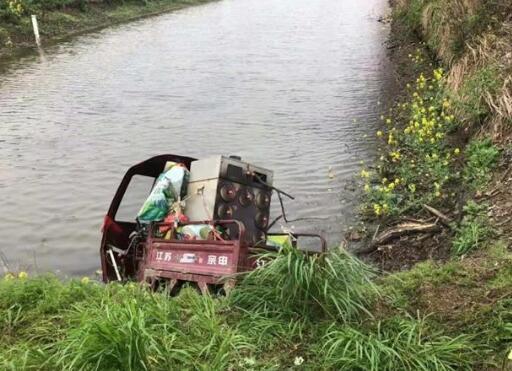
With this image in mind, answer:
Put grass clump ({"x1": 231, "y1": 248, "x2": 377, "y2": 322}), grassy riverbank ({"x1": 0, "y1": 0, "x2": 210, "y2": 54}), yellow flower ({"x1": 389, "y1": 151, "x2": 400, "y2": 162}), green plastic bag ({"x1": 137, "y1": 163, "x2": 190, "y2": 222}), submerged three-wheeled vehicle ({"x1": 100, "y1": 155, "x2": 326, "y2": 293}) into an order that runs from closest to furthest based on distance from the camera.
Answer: grass clump ({"x1": 231, "y1": 248, "x2": 377, "y2": 322}) < submerged three-wheeled vehicle ({"x1": 100, "y1": 155, "x2": 326, "y2": 293}) < green plastic bag ({"x1": 137, "y1": 163, "x2": 190, "y2": 222}) < yellow flower ({"x1": 389, "y1": 151, "x2": 400, "y2": 162}) < grassy riverbank ({"x1": 0, "y1": 0, "x2": 210, "y2": 54})

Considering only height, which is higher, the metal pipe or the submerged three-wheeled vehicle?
the submerged three-wheeled vehicle

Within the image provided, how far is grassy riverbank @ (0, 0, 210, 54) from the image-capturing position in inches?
1030

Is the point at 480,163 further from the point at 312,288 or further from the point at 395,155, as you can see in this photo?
the point at 312,288

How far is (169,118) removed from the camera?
15523 mm

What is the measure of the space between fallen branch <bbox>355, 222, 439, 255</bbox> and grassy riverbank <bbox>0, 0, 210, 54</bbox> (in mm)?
21076

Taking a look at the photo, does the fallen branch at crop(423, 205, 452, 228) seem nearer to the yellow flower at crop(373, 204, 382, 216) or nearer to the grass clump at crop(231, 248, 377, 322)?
the yellow flower at crop(373, 204, 382, 216)

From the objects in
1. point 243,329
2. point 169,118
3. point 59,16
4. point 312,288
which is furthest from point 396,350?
point 59,16

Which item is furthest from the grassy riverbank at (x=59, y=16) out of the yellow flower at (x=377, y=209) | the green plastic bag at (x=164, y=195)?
the yellow flower at (x=377, y=209)

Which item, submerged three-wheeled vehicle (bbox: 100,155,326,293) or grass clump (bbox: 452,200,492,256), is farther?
submerged three-wheeled vehicle (bbox: 100,155,326,293)

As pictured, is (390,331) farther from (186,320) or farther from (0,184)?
(0,184)

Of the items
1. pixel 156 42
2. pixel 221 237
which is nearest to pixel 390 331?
→ pixel 221 237

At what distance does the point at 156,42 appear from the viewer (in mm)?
27609

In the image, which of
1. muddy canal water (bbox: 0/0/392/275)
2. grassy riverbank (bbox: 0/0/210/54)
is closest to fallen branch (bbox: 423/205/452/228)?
muddy canal water (bbox: 0/0/392/275)

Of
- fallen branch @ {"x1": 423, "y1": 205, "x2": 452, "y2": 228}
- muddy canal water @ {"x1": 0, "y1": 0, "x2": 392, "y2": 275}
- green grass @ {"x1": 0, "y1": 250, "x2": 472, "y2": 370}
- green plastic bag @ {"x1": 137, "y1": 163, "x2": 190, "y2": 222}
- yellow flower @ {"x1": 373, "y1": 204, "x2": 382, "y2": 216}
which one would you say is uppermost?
green grass @ {"x1": 0, "y1": 250, "x2": 472, "y2": 370}
